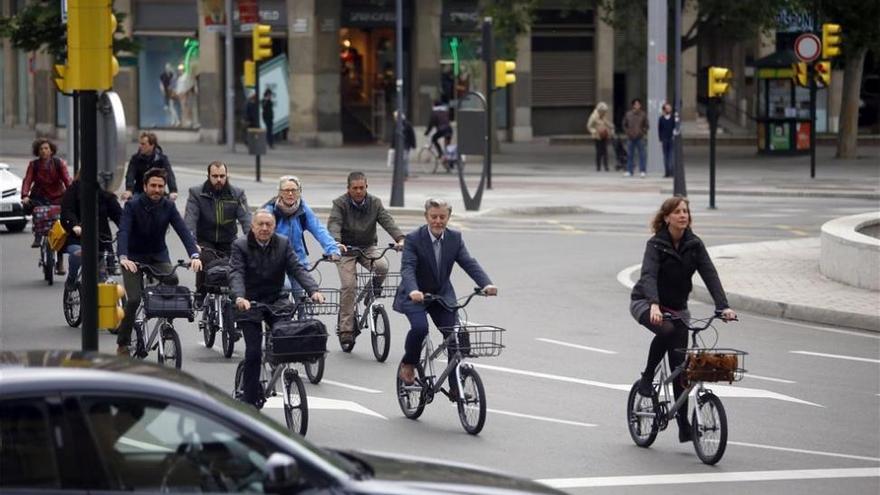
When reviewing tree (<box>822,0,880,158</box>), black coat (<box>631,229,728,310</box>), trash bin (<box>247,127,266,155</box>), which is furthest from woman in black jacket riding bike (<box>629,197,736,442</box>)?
tree (<box>822,0,880,158</box>)

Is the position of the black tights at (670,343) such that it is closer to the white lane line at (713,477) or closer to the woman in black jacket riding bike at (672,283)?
the woman in black jacket riding bike at (672,283)

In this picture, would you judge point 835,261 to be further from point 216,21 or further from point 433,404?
point 216,21

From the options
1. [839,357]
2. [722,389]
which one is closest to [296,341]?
[722,389]

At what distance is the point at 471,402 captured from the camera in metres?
12.5

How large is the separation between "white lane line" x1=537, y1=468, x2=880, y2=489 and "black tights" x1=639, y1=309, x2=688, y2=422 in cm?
75

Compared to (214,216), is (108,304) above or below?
below

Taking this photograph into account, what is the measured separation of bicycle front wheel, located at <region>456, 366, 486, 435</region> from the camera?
1237cm

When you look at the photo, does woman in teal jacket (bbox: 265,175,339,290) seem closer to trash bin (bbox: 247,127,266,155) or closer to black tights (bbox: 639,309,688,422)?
black tights (bbox: 639,309,688,422)

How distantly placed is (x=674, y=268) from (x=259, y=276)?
9.39 ft

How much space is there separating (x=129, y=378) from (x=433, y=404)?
26.2 feet

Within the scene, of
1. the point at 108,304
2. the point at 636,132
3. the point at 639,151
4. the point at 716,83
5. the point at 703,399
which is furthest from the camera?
the point at 639,151

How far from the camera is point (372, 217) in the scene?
53.5ft

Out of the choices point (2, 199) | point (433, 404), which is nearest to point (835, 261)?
point (433, 404)

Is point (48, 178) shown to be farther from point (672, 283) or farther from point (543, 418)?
point (672, 283)
